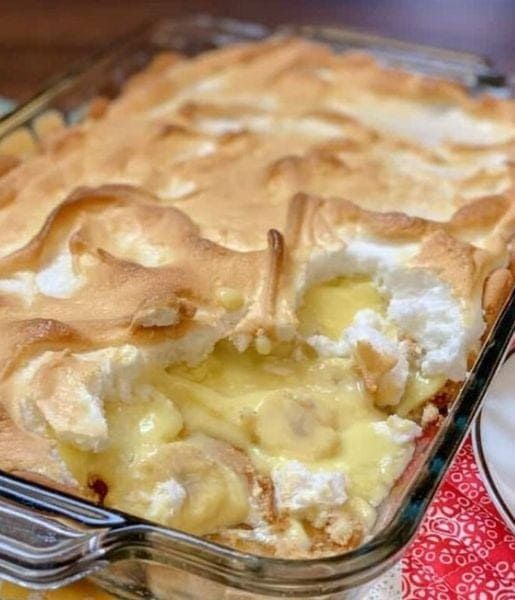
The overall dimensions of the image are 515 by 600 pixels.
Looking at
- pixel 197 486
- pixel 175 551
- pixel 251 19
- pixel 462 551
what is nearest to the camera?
pixel 175 551

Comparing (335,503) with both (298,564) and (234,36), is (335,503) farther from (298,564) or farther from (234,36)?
(234,36)

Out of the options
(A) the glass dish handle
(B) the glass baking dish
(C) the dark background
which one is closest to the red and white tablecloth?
(B) the glass baking dish

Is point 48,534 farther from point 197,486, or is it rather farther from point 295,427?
point 295,427

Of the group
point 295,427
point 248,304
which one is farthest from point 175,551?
point 248,304

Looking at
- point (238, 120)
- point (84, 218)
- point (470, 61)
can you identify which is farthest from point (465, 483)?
point (470, 61)

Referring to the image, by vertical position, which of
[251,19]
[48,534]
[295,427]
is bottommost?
[251,19]

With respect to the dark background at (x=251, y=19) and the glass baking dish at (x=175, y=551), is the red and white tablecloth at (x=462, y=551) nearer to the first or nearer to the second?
the glass baking dish at (x=175, y=551)

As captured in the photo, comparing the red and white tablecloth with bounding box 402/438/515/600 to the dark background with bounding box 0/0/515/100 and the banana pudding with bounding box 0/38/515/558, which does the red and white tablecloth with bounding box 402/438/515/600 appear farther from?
the dark background with bounding box 0/0/515/100
